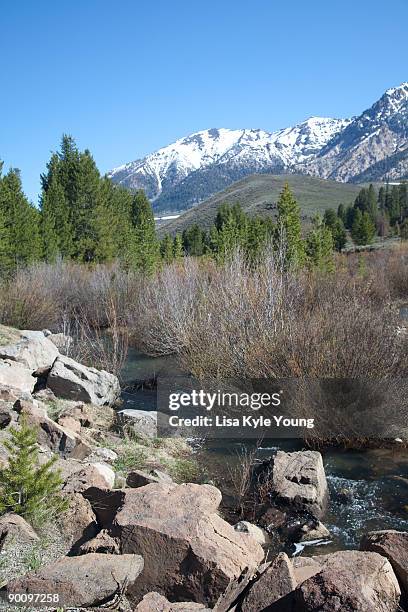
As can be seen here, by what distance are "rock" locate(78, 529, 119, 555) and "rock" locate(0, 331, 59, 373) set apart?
644 centimetres

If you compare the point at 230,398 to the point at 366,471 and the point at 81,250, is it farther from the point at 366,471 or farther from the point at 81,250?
the point at 81,250

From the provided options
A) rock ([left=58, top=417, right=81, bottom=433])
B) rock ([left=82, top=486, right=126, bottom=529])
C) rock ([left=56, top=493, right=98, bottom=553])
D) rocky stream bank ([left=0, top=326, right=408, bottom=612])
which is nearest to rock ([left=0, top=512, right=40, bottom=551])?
rocky stream bank ([left=0, top=326, right=408, bottom=612])

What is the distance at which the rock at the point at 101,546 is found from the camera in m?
4.28

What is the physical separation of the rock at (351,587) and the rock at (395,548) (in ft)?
0.57

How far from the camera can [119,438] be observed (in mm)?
8617

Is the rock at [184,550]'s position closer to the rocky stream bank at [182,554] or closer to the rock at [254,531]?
the rocky stream bank at [182,554]

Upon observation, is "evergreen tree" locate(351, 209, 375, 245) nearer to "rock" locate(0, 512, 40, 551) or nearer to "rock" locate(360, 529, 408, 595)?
"rock" locate(360, 529, 408, 595)

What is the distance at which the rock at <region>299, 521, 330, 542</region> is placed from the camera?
6035 mm

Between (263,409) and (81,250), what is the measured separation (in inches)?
1195

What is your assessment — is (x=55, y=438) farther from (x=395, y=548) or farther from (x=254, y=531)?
(x=395, y=548)

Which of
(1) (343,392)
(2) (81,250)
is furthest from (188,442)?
(2) (81,250)

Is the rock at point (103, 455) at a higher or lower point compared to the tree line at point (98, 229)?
lower

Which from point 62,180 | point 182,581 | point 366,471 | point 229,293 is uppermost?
point 62,180

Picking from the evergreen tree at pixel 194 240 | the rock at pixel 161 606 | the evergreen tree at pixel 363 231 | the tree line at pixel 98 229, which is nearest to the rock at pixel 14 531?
the rock at pixel 161 606
